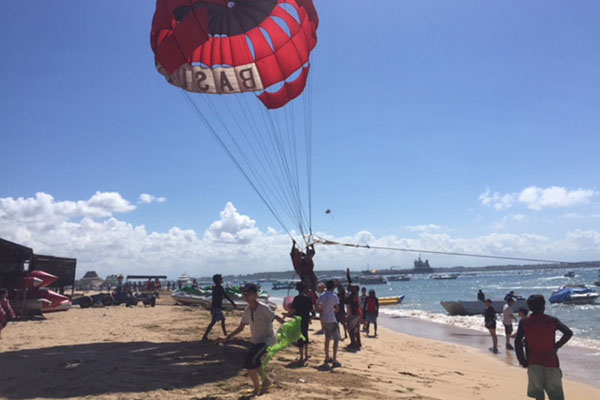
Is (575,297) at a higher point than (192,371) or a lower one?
lower

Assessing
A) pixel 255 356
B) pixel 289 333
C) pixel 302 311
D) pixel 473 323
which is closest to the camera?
pixel 255 356

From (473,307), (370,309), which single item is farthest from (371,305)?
(473,307)

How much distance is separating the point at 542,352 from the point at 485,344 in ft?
36.8

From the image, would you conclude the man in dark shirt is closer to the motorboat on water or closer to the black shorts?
the black shorts

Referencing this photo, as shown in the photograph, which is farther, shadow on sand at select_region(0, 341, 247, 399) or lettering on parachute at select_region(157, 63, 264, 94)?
lettering on parachute at select_region(157, 63, 264, 94)

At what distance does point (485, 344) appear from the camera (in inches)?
572

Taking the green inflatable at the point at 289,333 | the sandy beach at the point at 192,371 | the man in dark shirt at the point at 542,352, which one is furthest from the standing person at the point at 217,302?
the man in dark shirt at the point at 542,352

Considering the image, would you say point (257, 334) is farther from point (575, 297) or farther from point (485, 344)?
point (575, 297)

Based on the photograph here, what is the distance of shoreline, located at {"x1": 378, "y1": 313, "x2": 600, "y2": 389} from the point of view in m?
10.2

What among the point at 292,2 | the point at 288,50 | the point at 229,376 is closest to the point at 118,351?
the point at 229,376

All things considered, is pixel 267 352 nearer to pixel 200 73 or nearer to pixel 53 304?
pixel 200 73

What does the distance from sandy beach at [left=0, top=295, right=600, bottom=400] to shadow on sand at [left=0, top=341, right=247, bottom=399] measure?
0.01m

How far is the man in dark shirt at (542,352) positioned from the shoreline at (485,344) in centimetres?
604

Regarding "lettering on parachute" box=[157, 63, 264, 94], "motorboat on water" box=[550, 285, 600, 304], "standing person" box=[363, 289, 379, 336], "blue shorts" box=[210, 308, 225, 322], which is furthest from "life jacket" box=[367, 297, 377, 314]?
"motorboat on water" box=[550, 285, 600, 304]
